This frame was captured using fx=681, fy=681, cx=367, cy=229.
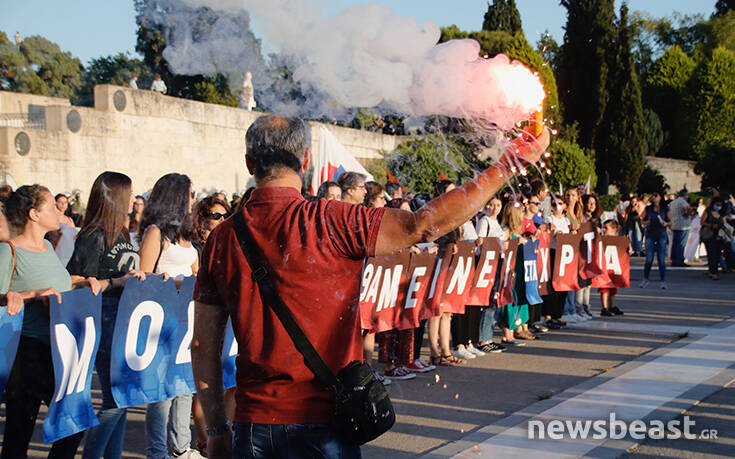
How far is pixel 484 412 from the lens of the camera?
6.05m

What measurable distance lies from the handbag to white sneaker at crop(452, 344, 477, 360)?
20.5ft

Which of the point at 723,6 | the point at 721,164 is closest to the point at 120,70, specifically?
the point at 721,164

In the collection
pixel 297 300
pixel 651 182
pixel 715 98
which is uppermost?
pixel 715 98

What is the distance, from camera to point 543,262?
9930 mm

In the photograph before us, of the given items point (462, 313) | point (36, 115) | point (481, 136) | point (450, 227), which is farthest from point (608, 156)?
point (450, 227)

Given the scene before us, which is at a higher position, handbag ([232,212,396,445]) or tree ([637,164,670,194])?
tree ([637,164,670,194])

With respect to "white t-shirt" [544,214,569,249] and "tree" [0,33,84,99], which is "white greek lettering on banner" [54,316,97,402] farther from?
"tree" [0,33,84,99]

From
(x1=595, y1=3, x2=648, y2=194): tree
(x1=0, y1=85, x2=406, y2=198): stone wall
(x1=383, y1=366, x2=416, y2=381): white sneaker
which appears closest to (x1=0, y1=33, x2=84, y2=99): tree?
(x1=0, y1=85, x2=406, y2=198): stone wall

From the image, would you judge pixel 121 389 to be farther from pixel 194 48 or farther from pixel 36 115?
pixel 36 115

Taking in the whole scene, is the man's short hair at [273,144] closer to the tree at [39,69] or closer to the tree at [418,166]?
the tree at [418,166]

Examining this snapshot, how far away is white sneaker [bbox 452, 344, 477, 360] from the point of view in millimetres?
8352

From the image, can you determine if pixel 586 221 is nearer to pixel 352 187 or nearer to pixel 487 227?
pixel 487 227

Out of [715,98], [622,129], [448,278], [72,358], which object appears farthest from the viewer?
[715,98]

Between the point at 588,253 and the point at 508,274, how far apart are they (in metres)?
2.41
